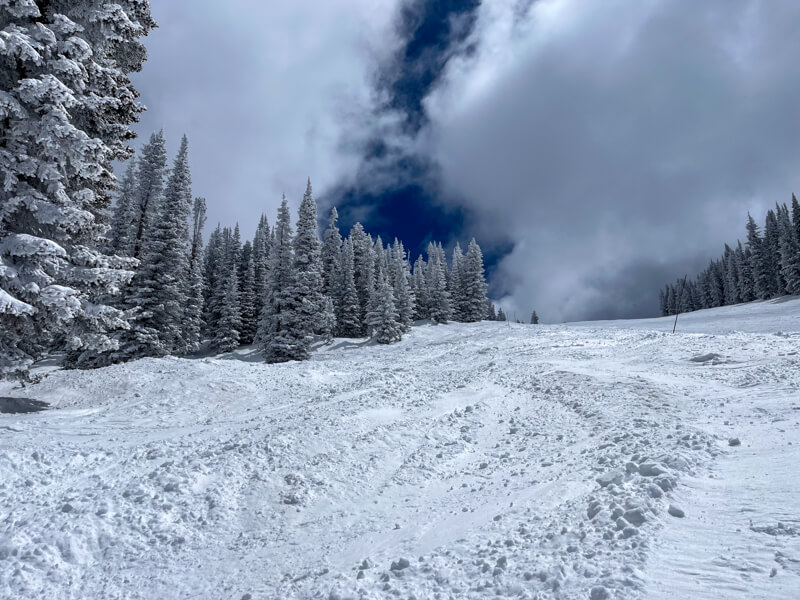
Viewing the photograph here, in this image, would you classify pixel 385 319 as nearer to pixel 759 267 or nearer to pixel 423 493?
pixel 423 493

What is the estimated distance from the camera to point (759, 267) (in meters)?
68.6

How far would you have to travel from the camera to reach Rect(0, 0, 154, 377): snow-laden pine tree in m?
10.5

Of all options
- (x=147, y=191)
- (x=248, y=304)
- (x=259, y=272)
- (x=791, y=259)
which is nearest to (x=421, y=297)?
(x=259, y=272)

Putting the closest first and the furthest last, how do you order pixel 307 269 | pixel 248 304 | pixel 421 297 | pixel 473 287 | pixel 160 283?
1. pixel 160 283
2. pixel 307 269
3. pixel 248 304
4. pixel 473 287
5. pixel 421 297

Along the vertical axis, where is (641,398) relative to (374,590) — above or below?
above

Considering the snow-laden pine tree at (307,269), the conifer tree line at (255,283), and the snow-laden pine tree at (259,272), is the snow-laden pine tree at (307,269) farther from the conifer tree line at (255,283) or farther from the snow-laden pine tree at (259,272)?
the snow-laden pine tree at (259,272)

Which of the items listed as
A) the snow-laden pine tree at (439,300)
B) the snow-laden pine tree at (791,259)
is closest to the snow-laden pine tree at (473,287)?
the snow-laden pine tree at (439,300)

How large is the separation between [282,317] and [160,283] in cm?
955

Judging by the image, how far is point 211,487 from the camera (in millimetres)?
7906

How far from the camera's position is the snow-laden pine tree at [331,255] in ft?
188

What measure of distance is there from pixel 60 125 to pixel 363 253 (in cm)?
5842

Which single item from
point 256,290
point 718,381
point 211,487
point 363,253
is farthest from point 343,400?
point 363,253

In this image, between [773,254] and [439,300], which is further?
[773,254]

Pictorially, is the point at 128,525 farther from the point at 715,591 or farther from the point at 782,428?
the point at 782,428
